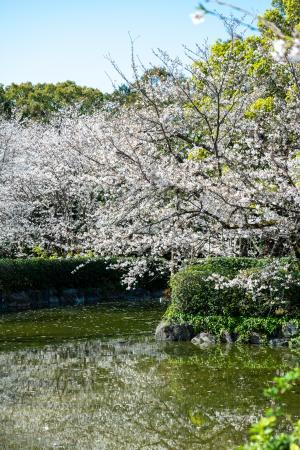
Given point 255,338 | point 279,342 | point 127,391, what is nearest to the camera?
point 127,391

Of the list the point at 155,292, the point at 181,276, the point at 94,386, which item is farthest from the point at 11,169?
the point at 94,386

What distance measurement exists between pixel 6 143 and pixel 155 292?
9053 mm

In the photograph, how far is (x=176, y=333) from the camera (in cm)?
1194

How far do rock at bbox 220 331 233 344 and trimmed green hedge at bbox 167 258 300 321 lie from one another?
394 mm

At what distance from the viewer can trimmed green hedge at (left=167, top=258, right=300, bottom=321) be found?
11.2 m

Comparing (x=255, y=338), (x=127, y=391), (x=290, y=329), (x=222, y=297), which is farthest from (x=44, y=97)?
(x=127, y=391)

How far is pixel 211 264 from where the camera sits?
12336 millimetres

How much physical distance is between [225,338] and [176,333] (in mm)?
1054

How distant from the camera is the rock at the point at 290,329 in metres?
10.9

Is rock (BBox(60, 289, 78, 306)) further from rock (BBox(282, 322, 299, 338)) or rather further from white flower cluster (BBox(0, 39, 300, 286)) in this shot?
rock (BBox(282, 322, 299, 338))

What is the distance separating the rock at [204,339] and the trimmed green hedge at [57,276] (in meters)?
6.89

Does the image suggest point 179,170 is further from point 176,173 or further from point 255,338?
point 255,338

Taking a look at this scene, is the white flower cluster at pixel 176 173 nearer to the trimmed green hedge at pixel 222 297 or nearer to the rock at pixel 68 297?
the trimmed green hedge at pixel 222 297

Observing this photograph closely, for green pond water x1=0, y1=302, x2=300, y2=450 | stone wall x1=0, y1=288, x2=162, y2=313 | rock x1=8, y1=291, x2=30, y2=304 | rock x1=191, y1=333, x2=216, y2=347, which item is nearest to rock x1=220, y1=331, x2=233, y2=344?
rock x1=191, y1=333, x2=216, y2=347
